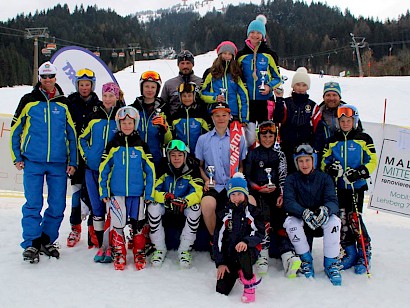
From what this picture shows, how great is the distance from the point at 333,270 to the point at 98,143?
109 inches

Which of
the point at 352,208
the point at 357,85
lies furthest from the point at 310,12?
the point at 352,208

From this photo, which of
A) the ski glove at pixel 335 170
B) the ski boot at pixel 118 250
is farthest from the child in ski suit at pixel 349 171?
the ski boot at pixel 118 250

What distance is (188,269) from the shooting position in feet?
14.7

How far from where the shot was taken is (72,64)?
21.9 feet

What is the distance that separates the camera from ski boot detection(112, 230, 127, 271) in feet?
14.4

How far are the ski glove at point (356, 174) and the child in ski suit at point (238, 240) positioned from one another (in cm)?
108

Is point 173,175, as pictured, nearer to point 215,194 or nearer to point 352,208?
point 215,194

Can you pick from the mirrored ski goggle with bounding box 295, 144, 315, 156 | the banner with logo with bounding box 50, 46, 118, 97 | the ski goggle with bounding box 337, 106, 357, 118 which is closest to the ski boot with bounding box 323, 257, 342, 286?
the mirrored ski goggle with bounding box 295, 144, 315, 156

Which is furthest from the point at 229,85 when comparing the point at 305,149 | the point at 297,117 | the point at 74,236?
the point at 74,236

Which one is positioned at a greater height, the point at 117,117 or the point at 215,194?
the point at 117,117

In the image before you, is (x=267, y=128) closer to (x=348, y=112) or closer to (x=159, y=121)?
(x=348, y=112)

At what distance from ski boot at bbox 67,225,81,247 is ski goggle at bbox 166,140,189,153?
65.3 inches

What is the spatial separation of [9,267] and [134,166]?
5.49 feet

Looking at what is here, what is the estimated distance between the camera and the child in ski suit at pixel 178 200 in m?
4.49
